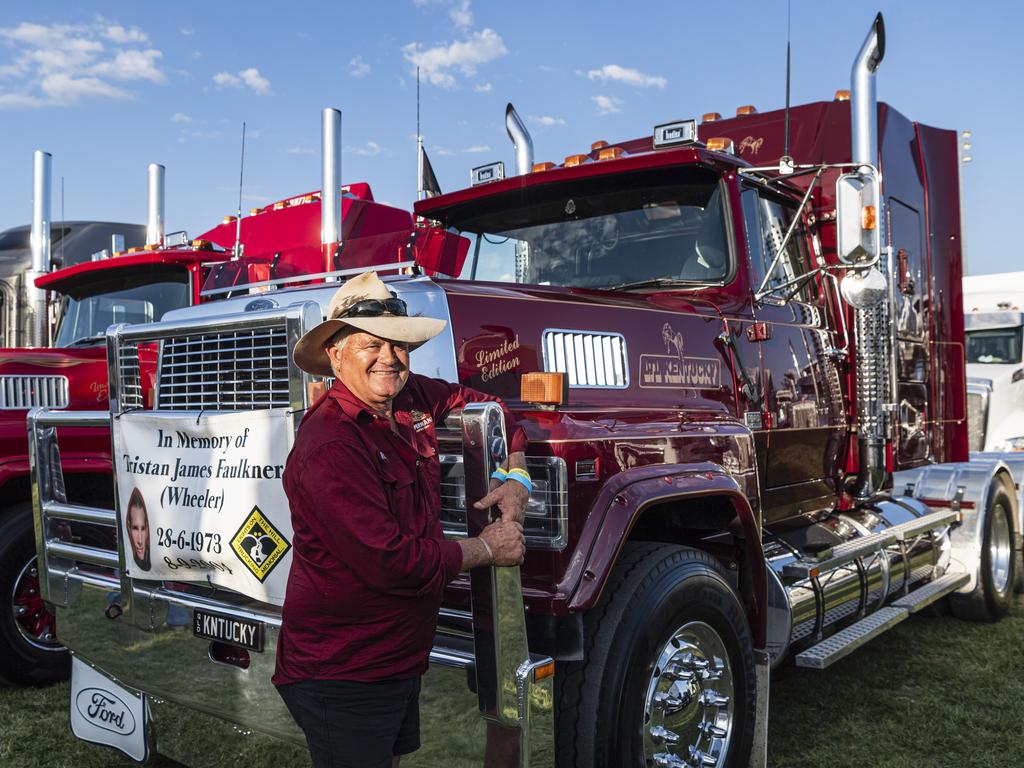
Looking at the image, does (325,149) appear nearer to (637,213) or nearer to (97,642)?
(637,213)

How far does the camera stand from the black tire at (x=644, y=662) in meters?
2.79

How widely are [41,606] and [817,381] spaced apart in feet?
13.5

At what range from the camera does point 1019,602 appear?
22.6 feet

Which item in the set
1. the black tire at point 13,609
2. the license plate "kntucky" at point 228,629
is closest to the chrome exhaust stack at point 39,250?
the black tire at point 13,609

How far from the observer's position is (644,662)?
9.54 feet

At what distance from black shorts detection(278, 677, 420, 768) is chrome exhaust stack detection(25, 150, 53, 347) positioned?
17.4ft

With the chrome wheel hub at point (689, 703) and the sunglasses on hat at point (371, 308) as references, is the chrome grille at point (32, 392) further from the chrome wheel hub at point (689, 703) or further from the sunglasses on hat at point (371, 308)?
the chrome wheel hub at point (689, 703)

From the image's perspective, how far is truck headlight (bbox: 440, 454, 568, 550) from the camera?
2.79m

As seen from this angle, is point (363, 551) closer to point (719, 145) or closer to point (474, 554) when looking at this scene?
point (474, 554)

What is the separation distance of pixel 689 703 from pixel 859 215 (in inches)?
82.4

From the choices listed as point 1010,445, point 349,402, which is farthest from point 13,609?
point 1010,445

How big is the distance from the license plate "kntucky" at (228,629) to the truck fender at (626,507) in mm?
911

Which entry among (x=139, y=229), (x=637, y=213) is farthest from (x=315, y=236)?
(x=637, y=213)

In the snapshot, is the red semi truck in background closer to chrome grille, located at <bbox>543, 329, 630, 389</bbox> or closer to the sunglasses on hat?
chrome grille, located at <bbox>543, 329, 630, 389</bbox>
